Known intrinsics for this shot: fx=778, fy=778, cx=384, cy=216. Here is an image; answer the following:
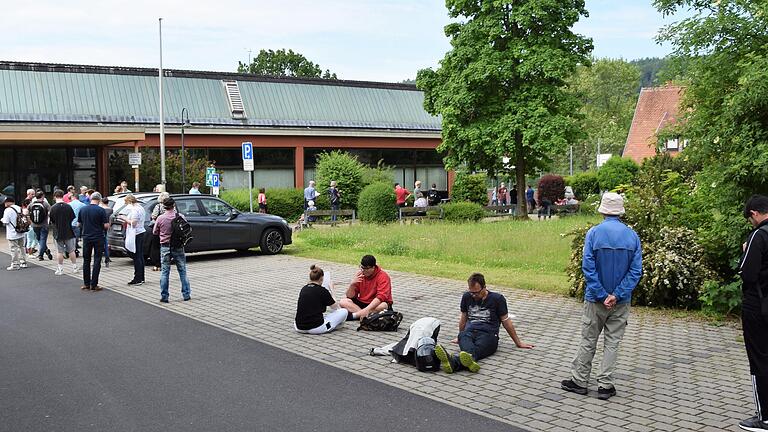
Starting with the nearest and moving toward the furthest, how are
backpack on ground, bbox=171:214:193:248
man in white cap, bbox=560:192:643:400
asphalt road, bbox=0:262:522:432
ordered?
1. asphalt road, bbox=0:262:522:432
2. man in white cap, bbox=560:192:643:400
3. backpack on ground, bbox=171:214:193:248

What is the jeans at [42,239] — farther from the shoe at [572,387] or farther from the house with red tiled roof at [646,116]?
the house with red tiled roof at [646,116]

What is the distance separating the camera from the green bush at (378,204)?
96.4 ft

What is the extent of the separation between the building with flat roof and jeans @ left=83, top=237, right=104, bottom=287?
16.8 metres

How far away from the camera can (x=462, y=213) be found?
101 feet

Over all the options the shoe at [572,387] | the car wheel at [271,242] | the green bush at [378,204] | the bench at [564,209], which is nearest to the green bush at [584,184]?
the bench at [564,209]

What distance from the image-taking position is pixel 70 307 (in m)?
12.4

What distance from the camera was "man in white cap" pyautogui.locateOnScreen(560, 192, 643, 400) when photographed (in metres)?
6.85

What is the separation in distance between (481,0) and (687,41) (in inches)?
908

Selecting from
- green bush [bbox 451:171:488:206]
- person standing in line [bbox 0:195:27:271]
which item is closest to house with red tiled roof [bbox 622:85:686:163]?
green bush [bbox 451:171:488:206]

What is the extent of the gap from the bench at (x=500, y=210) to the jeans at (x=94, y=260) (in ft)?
67.5

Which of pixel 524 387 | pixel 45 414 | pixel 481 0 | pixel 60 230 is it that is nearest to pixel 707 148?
pixel 524 387

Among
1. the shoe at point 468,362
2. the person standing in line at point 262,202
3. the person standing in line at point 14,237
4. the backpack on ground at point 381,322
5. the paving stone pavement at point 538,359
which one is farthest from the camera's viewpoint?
the person standing in line at point 262,202

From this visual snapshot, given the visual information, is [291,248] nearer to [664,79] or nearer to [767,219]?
[664,79]

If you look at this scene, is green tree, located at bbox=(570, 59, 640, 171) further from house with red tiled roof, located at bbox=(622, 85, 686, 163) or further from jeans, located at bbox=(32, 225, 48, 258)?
jeans, located at bbox=(32, 225, 48, 258)
